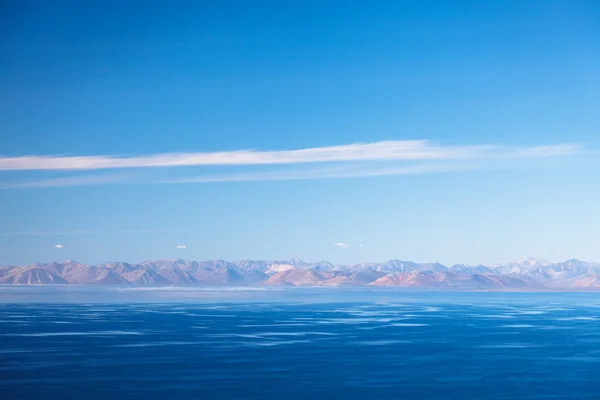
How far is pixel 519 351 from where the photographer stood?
217ft

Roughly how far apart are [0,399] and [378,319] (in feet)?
236

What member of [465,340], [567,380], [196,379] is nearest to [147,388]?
[196,379]

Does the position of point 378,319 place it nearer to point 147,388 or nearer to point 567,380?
point 567,380

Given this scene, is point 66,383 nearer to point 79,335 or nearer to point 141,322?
point 79,335

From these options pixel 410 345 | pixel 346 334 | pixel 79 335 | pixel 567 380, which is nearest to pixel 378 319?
pixel 346 334

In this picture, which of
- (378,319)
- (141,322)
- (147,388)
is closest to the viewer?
(147,388)

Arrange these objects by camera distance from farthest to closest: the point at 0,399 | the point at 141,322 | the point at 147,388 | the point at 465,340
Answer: the point at 141,322
the point at 465,340
the point at 147,388
the point at 0,399

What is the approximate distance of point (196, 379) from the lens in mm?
48656

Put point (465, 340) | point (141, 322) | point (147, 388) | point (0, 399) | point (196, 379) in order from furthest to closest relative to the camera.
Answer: point (141, 322), point (465, 340), point (196, 379), point (147, 388), point (0, 399)

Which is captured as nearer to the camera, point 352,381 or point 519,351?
point 352,381

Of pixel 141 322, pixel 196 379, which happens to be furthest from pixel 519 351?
pixel 141 322

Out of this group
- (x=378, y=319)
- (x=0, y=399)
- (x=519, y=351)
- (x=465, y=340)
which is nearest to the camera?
(x=0, y=399)

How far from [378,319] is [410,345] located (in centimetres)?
3817

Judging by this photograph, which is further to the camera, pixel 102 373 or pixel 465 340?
pixel 465 340
